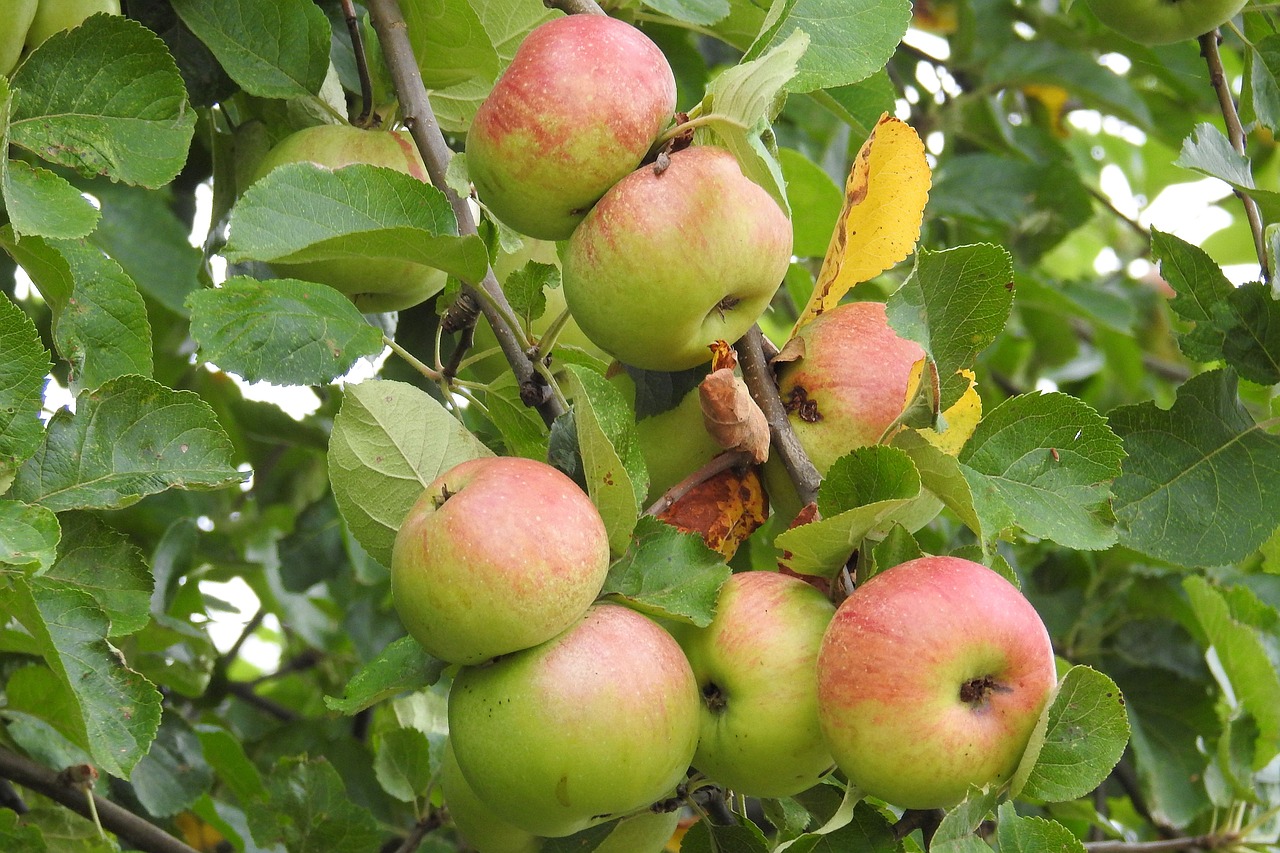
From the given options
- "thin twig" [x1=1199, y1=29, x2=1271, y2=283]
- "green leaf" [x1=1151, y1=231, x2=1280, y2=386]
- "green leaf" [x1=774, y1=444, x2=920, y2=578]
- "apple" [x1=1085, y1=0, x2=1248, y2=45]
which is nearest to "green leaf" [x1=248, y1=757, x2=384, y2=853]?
"green leaf" [x1=774, y1=444, x2=920, y2=578]

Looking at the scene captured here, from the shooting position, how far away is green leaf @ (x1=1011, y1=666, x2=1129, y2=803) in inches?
37.6

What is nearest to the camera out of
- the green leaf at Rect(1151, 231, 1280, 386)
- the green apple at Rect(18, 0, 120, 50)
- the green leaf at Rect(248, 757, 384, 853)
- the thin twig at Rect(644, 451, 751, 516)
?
the thin twig at Rect(644, 451, 751, 516)

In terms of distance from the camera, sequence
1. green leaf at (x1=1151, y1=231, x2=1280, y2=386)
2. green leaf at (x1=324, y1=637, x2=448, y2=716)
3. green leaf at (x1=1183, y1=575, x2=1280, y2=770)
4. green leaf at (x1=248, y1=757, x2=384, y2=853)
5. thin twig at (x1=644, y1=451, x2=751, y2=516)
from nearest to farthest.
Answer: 1. green leaf at (x1=324, y1=637, x2=448, y2=716)
2. thin twig at (x1=644, y1=451, x2=751, y2=516)
3. green leaf at (x1=1151, y1=231, x2=1280, y2=386)
4. green leaf at (x1=248, y1=757, x2=384, y2=853)
5. green leaf at (x1=1183, y1=575, x2=1280, y2=770)

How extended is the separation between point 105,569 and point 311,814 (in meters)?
0.50

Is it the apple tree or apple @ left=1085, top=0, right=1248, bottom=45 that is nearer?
the apple tree

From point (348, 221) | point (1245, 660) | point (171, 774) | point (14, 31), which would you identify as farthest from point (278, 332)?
point (1245, 660)

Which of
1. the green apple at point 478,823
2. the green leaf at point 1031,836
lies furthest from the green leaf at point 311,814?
the green leaf at point 1031,836

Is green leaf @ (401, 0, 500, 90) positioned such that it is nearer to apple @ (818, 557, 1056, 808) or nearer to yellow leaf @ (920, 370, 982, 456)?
yellow leaf @ (920, 370, 982, 456)

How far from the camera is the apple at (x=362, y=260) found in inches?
52.2

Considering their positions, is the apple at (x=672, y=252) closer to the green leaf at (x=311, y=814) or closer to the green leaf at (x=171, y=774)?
the green leaf at (x=311, y=814)

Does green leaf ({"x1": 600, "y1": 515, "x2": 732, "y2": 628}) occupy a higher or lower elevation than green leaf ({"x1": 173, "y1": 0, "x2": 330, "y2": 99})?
lower

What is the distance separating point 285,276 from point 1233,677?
4.76ft

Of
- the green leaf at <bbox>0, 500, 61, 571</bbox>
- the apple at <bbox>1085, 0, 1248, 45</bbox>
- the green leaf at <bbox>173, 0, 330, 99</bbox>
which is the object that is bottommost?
the green leaf at <bbox>0, 500, 61, 571</bbox>

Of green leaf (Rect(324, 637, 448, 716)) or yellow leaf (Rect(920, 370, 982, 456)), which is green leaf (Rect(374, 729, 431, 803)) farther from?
yellow leaf (Rect(920, 370, 982, 456))
